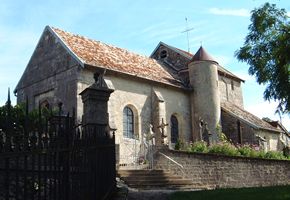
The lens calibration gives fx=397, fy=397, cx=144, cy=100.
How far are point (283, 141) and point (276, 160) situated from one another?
1234 cm

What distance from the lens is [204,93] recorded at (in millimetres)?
26906

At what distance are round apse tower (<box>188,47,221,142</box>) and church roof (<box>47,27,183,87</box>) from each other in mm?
1316

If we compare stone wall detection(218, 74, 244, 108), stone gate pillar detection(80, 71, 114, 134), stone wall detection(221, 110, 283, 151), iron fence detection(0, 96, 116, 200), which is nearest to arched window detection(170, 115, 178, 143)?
stone wall detection(221, 110, 283, 151)

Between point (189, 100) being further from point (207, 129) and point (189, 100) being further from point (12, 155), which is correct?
point (12, 155)

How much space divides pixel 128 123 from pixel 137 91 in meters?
2.00

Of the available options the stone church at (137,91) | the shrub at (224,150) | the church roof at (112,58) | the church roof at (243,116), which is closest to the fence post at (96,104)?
the stone church at (137,91)

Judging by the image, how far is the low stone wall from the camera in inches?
685

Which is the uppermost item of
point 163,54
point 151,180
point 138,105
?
point 163,54

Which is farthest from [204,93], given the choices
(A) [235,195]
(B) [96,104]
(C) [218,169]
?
(B) [96,104]

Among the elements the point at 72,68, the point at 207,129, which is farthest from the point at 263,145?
the point at 72,68

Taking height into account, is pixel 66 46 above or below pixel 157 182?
above

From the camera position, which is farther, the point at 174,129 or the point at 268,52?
the point at 174,129

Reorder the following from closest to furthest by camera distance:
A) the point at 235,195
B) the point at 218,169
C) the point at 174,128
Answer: the point at 235,195 → the point at 218,169 → the point at 174,128

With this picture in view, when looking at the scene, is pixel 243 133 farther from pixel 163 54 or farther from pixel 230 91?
pixel 163 54
